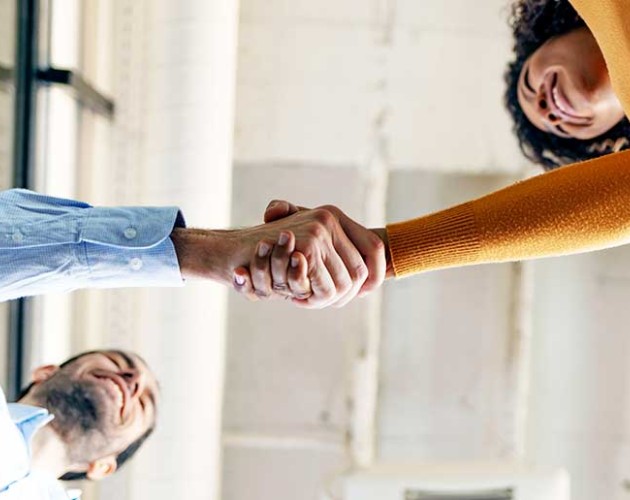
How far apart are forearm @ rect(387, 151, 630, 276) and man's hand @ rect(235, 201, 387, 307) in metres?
0.07

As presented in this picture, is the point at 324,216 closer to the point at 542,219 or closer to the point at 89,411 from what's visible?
the point at 542,219

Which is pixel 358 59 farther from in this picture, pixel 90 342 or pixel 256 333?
pixel 90 342

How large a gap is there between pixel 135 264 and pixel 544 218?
477 mm

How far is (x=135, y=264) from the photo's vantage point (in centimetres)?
94

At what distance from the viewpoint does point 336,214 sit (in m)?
1.04

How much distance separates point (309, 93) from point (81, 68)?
0.68 metres

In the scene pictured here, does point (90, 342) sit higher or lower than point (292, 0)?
lower

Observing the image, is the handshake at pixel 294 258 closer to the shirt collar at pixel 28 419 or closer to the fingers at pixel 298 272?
the fingers at pixel 298 272

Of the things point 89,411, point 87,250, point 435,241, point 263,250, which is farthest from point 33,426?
point 435,241

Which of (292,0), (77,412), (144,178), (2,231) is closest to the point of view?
(2,231)

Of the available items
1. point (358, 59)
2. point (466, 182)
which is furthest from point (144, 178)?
point (466, 182)

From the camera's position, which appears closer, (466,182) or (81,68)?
(81,68)

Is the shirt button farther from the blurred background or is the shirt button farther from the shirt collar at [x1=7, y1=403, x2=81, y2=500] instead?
the blurred background

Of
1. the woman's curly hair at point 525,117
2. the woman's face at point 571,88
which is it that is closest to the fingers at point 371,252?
the woman's face at point 571,88
